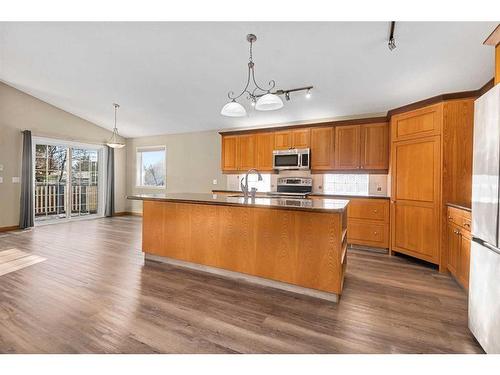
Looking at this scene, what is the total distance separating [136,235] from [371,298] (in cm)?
422

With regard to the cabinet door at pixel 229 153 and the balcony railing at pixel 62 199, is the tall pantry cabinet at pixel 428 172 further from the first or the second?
the balcony railing at pixel 62 199

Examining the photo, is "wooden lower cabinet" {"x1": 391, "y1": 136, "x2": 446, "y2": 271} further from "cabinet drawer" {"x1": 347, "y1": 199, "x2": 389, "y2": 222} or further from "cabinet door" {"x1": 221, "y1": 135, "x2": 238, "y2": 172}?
"cabinet door" {"x1": 221, "y1": 135, "x2": 238, "y2": 172}

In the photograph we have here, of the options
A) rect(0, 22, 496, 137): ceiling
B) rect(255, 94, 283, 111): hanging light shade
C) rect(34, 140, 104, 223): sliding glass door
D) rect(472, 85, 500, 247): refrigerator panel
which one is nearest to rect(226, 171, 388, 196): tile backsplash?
rect(0, 22, 496, 137): ceiling

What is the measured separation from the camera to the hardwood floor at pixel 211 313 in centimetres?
174

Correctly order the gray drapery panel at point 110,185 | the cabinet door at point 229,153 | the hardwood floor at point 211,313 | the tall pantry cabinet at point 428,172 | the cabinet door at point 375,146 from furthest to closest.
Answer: the gray drapery panel at point 110,185 < the cabinet door at point 229,153 < the cabinet door at point 375,146 < the tall pantry cabinet at point 428,172 < the hardwood floor at point 211,313

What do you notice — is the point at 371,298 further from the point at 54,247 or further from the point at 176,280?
the point at 54,247

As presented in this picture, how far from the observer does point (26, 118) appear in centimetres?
563

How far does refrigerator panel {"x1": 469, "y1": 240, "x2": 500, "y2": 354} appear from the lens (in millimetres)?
1553

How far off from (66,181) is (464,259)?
25.9ft

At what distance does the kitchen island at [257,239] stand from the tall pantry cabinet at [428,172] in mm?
1348

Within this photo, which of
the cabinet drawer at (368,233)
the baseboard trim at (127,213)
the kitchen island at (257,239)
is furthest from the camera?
the baseboard trim at (127,213)

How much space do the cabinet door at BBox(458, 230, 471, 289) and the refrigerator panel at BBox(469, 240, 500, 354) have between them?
0.86 m

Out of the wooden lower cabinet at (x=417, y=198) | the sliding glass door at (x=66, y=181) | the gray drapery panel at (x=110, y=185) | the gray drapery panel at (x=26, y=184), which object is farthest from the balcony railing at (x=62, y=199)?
the wooden lower cabinet at (x=417, y=198)
